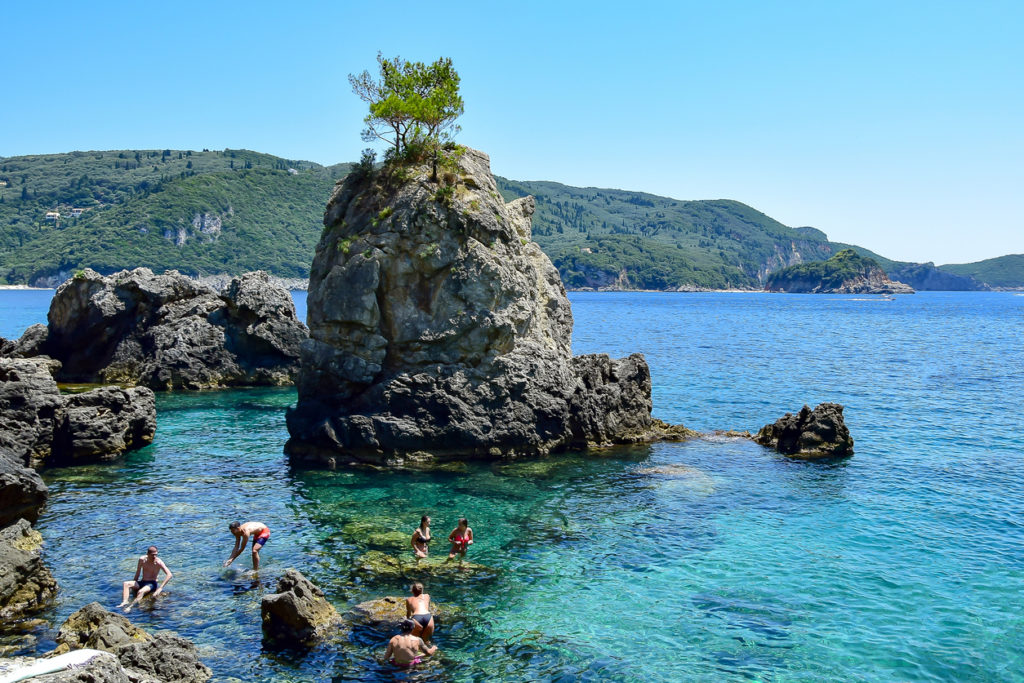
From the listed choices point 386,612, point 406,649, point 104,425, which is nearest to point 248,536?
point 386,612

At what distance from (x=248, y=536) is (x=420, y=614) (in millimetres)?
7807

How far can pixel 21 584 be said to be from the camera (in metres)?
19.3

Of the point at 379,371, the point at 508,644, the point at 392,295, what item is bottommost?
the point at 508,644

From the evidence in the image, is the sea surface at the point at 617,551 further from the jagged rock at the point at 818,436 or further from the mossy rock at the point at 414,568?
the jagged rock at the point at 818,436

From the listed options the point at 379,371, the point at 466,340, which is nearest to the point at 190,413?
the point at 379,371

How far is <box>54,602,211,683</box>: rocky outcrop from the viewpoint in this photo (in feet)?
49.3

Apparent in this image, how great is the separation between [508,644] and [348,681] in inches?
159

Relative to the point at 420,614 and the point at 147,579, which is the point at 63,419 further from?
the point at 420,614

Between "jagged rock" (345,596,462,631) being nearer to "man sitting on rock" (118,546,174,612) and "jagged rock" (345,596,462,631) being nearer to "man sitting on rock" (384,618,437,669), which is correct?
"man sitting on rock" (384,618,437,669)

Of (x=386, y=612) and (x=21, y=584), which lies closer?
(x=386, y=612)

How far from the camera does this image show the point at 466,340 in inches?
1384

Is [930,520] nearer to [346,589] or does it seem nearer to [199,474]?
[346,589]

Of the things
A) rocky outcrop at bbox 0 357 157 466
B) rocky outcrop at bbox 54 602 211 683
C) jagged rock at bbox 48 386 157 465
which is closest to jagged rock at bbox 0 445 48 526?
rocky outcrop at bbox 0 357 157 466

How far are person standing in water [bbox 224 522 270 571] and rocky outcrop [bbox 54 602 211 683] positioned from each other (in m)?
5.29
